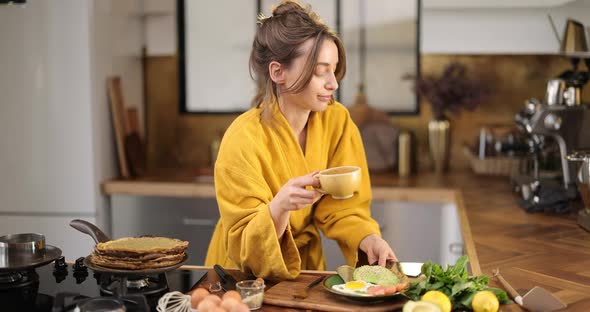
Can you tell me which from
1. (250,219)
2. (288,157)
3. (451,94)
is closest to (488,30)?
(451,94)

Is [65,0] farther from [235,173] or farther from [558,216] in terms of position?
[558,216]

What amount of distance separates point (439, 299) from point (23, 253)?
1.00 metres

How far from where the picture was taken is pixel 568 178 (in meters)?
2.76

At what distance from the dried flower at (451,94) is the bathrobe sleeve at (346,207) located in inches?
60.6

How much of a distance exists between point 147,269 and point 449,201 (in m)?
1.94

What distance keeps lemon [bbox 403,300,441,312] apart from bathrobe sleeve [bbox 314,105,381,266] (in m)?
0.67

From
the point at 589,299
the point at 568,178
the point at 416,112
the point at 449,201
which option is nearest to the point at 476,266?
the point at 589,299

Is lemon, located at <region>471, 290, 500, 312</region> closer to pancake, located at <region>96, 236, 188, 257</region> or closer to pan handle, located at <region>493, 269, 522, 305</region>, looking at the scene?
pan handle, located at <region>493, 269, 522, 305</region>

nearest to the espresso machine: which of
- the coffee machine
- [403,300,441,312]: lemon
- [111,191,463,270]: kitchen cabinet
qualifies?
the coffee machine

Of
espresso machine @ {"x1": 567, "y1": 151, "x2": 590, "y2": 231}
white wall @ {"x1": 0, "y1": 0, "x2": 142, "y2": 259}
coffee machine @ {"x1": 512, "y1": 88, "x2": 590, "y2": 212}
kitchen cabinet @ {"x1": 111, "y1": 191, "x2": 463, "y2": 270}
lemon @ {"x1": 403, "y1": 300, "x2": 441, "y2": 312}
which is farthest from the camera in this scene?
white wall @ {"x1": 0, "y1": 0, "x2": 142, "y2": 259}

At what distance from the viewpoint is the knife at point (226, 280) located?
1663 mm

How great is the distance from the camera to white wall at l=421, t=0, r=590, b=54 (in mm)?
3381

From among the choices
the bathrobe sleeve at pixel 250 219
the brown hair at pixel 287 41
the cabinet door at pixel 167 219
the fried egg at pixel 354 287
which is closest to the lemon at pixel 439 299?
the fried egg at pixel 354 287

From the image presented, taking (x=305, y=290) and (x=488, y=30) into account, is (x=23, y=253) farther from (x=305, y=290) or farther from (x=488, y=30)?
(x=488, y=30)
